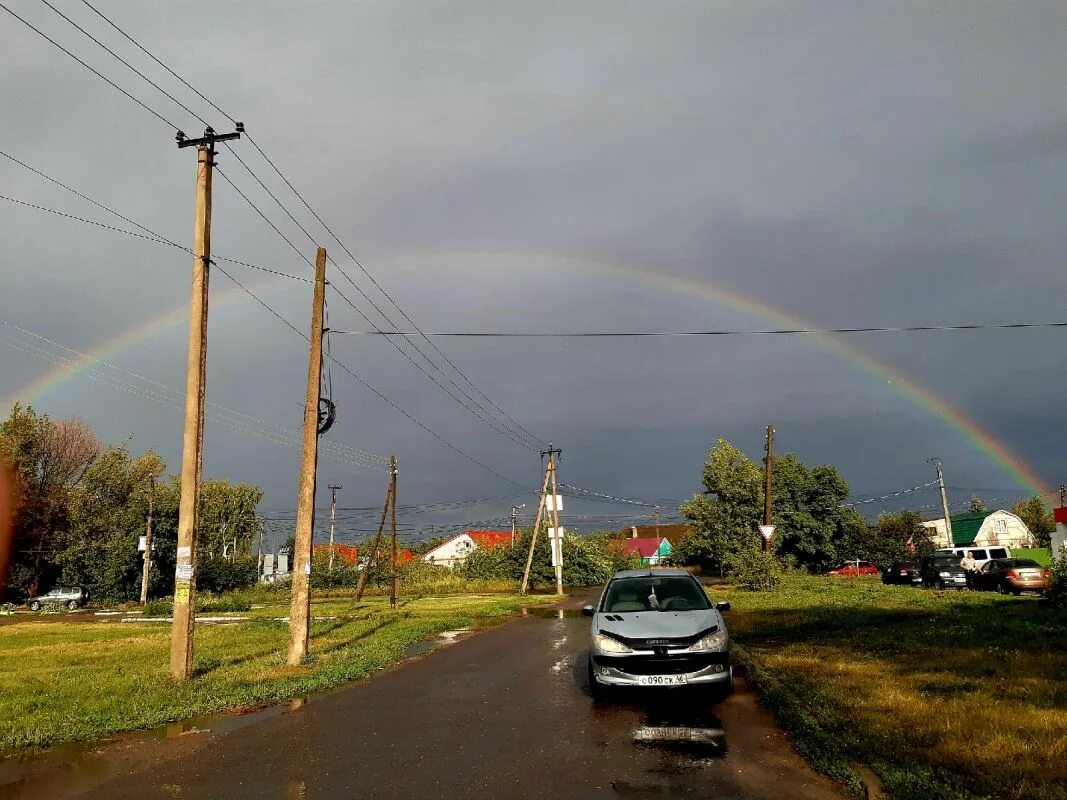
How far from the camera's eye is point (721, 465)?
74.1 metres

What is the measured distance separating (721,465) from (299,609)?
62.9m

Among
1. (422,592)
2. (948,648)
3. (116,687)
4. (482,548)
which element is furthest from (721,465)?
(116,687)

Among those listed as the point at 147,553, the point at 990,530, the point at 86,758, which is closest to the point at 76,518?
the point at 147,553

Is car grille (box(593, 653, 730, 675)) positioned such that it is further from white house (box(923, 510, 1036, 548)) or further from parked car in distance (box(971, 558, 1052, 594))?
white house (box(923, 510, 1036, 548))

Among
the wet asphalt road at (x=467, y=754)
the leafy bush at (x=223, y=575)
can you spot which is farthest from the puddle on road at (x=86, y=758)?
the leafy bush at (x=223, y=575)

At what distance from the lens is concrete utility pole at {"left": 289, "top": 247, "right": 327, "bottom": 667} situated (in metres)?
15.1

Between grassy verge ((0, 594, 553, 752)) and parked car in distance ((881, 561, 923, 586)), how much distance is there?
82.2ft

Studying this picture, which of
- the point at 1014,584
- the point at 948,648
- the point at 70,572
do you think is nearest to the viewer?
the point at 948,648

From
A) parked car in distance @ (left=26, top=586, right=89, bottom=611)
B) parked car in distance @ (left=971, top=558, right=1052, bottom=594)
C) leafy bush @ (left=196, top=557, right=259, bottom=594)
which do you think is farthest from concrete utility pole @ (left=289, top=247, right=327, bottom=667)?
leafy bush @ (left=196, top=557, right=259, bottom=594)

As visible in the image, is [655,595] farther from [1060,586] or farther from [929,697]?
[1060,586]

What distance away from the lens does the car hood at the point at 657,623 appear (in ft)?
32.5

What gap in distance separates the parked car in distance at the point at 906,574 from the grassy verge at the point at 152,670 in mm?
25057

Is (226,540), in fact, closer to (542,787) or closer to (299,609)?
(299,609)

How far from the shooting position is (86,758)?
8.28 meters
